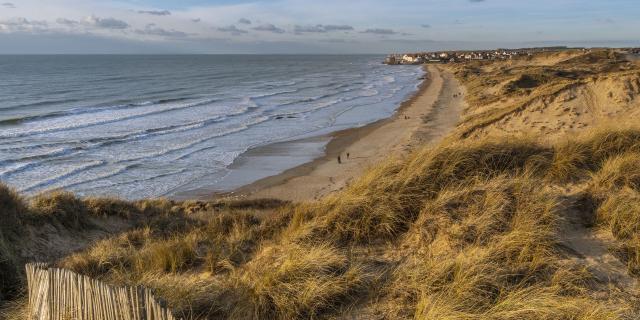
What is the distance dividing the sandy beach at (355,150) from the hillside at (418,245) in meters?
4.18

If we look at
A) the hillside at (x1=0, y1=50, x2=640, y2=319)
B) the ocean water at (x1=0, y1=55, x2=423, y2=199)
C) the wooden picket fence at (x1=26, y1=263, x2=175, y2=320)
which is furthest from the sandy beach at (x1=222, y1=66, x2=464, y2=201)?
the wooden picket fence at (x1=26, y1=263, x2=175, y2=320)

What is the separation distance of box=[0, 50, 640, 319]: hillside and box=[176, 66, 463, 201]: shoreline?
4030 mm

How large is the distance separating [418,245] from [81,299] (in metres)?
3.58

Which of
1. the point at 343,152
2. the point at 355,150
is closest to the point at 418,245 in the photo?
the point at 343,152

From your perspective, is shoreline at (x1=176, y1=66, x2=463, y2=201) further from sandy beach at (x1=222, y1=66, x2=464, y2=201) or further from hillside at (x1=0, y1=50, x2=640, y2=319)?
hillside at (x1=0, y1=50, x2=640, y2=319)

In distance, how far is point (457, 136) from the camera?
16.5 meters

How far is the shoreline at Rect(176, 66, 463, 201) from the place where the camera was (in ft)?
45.1

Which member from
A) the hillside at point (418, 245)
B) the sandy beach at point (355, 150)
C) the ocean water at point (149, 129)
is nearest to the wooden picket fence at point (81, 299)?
the hillside at point (418, 245)

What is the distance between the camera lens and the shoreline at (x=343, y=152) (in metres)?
13.8

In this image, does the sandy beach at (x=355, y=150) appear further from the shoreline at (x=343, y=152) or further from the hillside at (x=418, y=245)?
the hillside at (x=418, y=245)

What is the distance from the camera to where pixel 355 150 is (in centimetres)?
1916

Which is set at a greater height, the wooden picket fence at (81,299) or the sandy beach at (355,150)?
the wooden picket fence at (81,299)

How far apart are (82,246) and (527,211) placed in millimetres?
7326

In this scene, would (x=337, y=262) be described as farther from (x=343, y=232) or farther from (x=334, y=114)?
(x=334, y=114)
